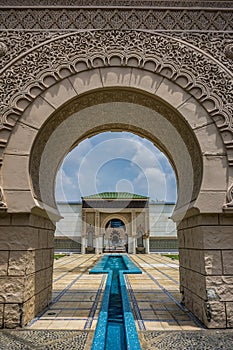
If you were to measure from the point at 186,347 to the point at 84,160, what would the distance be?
3674 mm

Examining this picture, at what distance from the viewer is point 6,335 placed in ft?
9.41

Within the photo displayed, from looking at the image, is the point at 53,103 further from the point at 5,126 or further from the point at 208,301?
the point at 208,301

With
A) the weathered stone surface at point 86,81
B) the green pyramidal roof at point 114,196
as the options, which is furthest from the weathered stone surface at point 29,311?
the green pyramidal roof at point 114,196

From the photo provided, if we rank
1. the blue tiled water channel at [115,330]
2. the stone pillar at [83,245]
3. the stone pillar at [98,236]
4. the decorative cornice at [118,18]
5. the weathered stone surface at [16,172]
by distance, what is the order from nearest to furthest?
the blue tiled water channel at [115,330], the weathered stone surface at [16,172], the decorative cornice at [118,18], the stone pillar at [98,236], the stone pillar at [83,245]

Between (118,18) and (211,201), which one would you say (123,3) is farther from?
(211,201)

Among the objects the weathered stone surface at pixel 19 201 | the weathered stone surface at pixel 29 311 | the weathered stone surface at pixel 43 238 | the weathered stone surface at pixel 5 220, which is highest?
the weathered stone surface at pixel 19 201

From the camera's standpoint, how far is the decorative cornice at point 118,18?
3713mm

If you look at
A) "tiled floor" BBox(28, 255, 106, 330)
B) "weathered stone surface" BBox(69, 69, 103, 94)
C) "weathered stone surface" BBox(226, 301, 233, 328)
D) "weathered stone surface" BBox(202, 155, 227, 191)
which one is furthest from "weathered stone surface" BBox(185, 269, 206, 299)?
"weathered stone surface" BBox(69, 69, 103, 94)

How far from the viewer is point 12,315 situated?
3.07 metres

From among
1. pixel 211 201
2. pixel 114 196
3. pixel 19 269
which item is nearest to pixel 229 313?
pixel 211 201

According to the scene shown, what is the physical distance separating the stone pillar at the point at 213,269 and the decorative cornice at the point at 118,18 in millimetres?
2717

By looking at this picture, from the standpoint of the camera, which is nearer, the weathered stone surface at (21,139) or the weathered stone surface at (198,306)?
the weathered stone surface at (198,306)

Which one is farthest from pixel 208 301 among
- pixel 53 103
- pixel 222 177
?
pixel 53 103

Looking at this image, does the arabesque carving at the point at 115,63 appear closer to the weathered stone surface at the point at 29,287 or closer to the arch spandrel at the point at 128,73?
the arch spandrel at the point at 128,73
